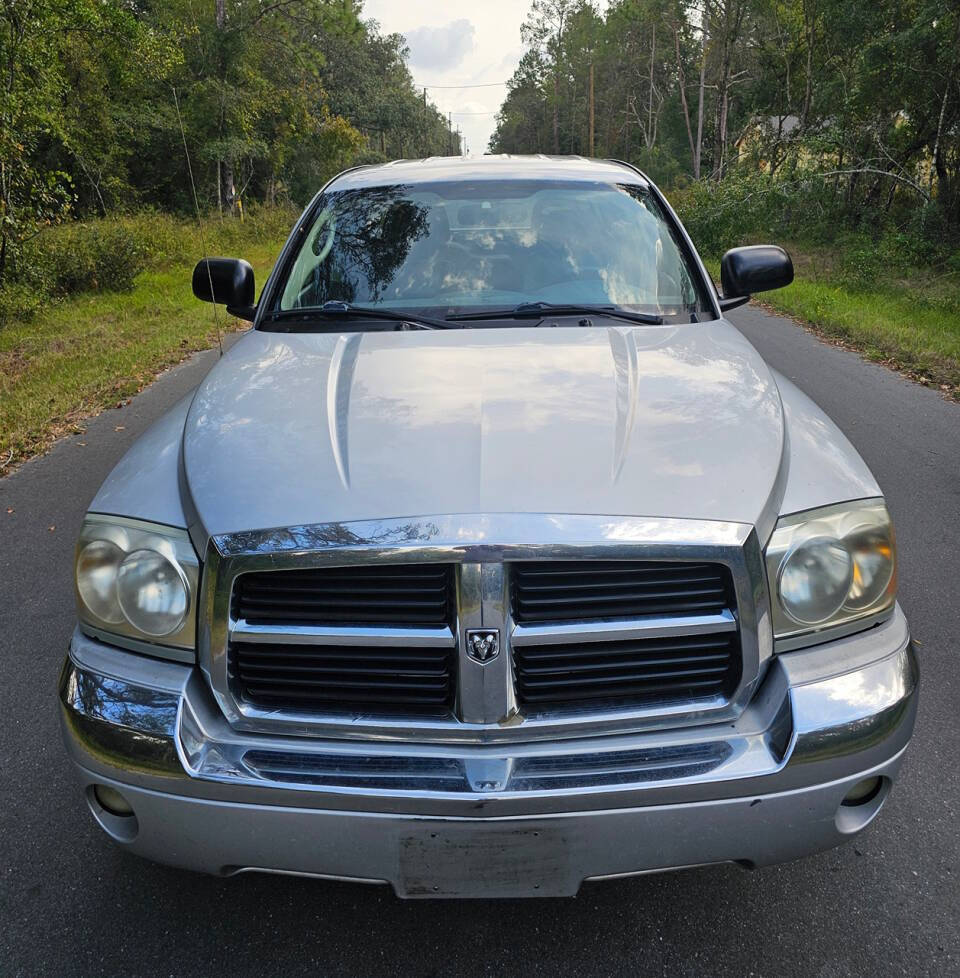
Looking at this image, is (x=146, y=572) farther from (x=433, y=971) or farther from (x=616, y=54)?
(x=616, y=54)

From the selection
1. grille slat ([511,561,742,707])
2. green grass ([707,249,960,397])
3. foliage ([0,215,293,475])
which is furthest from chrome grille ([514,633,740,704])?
green grass ([707,249,960,397])

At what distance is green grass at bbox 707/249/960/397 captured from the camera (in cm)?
794

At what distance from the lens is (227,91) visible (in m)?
25.5

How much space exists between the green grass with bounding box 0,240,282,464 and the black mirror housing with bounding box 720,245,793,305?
4.74 m

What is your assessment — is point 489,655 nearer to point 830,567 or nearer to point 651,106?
point 830,567

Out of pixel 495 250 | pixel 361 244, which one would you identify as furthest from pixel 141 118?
pixel 495 250

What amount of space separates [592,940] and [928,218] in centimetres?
1546

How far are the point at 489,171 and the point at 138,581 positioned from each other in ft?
8.00

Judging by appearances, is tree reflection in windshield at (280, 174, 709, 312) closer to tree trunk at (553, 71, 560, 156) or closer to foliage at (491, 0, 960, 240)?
foliage at (491, 0, 960, 240)

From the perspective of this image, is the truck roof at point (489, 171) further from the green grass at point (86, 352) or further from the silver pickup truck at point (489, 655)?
the green grass at point (86, 352)

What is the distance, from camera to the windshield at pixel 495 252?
2.95m

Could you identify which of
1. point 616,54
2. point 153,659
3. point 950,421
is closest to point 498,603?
point 153,659

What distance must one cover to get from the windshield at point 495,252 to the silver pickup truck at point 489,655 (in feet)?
3.60

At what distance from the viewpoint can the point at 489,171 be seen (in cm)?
351
